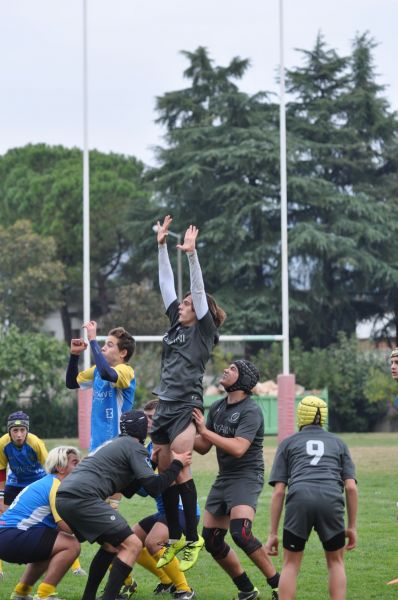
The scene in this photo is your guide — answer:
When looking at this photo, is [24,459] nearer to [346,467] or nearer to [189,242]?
[189,242]

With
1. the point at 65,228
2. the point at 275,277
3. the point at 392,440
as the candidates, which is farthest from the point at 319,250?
the point at 65,228

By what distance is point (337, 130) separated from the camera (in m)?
49.2

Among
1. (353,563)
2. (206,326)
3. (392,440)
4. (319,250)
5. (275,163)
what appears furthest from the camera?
(319,250)

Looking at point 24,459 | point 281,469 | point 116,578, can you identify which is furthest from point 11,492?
point 281,469

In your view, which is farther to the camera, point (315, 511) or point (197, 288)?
point (197, 288)

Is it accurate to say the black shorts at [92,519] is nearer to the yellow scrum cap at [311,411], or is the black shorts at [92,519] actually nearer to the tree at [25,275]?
the yellow scrum cap at [311,411]

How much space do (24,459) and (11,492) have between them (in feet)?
1.35

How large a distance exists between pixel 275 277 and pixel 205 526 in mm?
36532

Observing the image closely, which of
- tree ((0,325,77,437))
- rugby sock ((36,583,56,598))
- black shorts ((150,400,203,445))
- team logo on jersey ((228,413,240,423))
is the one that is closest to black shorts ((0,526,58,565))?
rugby sock ((36,583,56,598))

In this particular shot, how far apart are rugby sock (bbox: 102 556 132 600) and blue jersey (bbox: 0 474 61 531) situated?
1060 mm

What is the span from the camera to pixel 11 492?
1115 centimetres

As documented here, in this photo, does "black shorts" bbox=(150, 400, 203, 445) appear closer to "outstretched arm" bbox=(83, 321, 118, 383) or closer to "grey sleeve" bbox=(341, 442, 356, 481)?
"outstretched arm" bbox=(83, 321, 118, 383)

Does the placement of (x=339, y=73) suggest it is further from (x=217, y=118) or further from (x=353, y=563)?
(x=353, y=563)

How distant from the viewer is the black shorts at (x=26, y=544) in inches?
372
